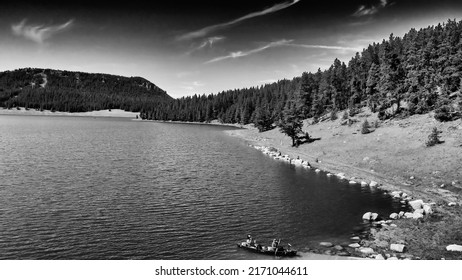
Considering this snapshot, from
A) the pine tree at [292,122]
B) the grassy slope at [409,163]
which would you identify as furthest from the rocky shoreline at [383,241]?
the pine tree at [292,122]

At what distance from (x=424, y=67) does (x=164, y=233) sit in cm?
9099

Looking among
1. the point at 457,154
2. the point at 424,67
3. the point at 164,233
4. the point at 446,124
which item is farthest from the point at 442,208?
the point at 424,67

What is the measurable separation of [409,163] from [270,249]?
41.6m

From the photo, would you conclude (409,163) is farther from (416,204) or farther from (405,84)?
(405,84)

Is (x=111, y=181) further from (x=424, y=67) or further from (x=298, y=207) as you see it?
(x=424, y=67)

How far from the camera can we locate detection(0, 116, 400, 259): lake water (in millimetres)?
29750

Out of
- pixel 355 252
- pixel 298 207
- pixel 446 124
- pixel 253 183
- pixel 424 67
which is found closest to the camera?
pixel 355 252

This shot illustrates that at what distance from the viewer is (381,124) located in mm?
89250

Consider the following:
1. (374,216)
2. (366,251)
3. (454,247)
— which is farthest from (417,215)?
(366,251)

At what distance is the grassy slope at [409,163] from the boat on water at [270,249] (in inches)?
318

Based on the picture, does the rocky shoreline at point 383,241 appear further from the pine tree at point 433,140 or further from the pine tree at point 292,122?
the pine tree at point 292,122

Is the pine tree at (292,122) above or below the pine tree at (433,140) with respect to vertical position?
above

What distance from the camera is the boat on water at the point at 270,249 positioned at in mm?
28250

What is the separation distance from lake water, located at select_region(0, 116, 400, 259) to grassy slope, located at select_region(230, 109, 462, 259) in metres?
5.37
